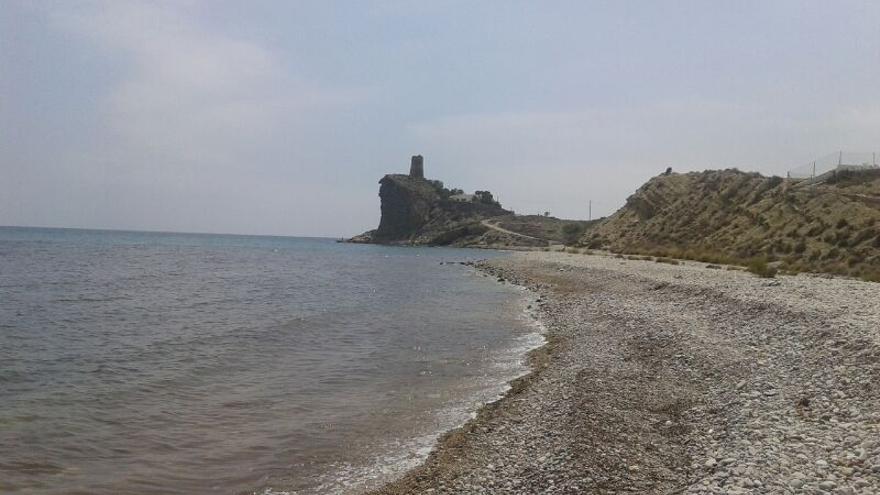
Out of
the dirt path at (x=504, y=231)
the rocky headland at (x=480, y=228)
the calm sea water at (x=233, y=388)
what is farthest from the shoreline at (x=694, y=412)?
the dirt path at (x=504, y=231)

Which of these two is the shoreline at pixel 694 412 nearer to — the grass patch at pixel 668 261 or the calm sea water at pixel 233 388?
the calm sea water at pixel 233 388

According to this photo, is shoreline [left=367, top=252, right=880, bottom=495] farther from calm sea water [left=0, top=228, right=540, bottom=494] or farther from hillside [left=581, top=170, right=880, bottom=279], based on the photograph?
hillside [left=581, top=170, right=880, bottom=279]

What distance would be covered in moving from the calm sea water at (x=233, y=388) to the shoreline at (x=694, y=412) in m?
1.31

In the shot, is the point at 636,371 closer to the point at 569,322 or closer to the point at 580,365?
the point at 580,365

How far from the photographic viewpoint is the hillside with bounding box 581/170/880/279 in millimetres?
37688

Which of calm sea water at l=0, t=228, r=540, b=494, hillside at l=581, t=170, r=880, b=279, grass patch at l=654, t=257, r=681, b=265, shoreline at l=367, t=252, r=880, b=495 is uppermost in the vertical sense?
hillside at l=581, t=170, r=880, b=279

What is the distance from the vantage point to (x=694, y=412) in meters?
10.9

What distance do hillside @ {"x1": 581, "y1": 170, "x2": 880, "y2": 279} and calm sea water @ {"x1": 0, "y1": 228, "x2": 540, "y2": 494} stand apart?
22170 millimetres

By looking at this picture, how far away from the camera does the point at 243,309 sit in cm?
3056

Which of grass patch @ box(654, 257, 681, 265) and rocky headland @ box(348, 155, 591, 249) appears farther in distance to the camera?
rocky headland @ box(348, 155, 591, 249)

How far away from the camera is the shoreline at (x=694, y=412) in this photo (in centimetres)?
782

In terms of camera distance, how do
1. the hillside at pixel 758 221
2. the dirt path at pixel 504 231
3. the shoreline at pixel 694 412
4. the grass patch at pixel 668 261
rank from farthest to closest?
1. the dirt path at pixel 504 231
2. the grass patch at pixel 668 261
3. the hillside at pixel 758 221
4. the shoreline at pixel 694 412

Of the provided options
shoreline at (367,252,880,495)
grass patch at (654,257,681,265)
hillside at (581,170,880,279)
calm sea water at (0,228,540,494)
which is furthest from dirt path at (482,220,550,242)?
shoreline at (367,252,880,495)

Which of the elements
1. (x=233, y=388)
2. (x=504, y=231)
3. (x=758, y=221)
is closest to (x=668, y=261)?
(x=758, y=221)
